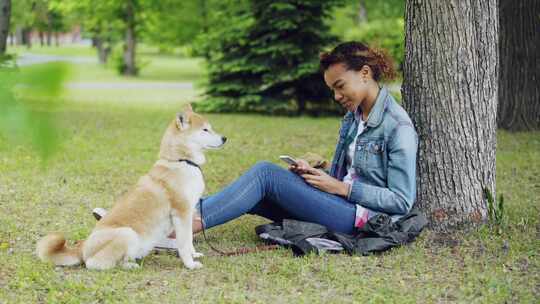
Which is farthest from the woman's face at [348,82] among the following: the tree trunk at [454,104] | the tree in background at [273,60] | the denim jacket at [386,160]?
the tree in background at [273,60]

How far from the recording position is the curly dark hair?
4.82m

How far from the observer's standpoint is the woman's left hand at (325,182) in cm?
488

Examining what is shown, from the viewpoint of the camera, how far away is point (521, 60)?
11156 mm

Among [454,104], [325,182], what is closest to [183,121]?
[325,182]

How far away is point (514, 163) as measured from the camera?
8.89 metres

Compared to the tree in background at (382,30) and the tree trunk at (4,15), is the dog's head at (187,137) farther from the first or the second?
the tree in background at (382,30)

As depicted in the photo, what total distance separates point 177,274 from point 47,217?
7.02 feet

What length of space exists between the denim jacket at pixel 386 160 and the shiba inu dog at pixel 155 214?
3.31 feet

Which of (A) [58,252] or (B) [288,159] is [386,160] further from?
(A) [58,252]

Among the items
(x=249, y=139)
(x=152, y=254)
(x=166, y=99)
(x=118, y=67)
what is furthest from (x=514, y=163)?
(x=118, y=67)

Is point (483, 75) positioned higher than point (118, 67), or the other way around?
point (483, 75)

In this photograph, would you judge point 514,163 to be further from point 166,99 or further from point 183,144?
point 166,99

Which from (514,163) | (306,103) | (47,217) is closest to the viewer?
(47,217)

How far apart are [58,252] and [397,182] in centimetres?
219
